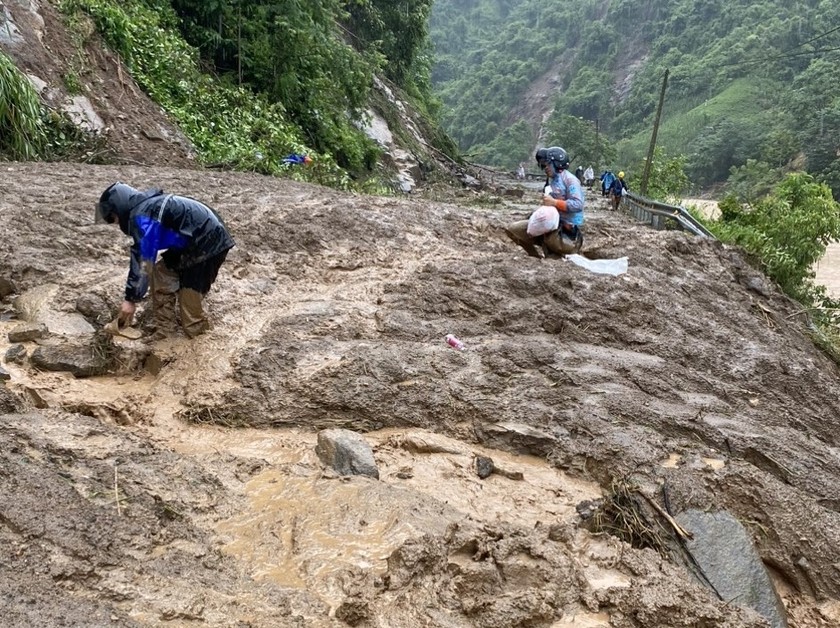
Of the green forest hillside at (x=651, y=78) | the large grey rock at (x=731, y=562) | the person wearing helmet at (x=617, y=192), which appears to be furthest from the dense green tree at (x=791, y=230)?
the green forest hillside at (x=651, y=78)

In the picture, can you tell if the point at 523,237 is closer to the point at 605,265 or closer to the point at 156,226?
the point at 605,265

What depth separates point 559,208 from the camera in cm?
615

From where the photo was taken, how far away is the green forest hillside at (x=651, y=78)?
52406mm

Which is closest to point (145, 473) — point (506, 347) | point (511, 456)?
point (511, 456)

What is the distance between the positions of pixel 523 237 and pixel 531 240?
0.28ft

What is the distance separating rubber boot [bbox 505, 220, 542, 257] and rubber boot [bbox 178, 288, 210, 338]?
331 cm

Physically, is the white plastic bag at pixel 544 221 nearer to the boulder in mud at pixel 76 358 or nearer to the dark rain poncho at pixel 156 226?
the dark rain poncho at pixel 156 226

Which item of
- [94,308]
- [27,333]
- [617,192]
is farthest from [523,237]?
[617,192]

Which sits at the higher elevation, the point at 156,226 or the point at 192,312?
the point at 156,226

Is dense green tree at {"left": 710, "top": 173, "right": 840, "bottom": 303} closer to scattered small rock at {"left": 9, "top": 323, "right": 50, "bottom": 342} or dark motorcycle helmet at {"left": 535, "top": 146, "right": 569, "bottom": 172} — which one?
dark motorcycle helmet at {"left": 535, "top": 146, "right": 569, "bottom": 172}

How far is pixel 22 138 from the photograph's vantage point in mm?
8383

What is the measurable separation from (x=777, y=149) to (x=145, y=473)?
56.2m

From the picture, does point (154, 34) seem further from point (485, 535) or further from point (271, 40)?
point (485, 535)

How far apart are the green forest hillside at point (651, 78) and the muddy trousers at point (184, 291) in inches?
1424
